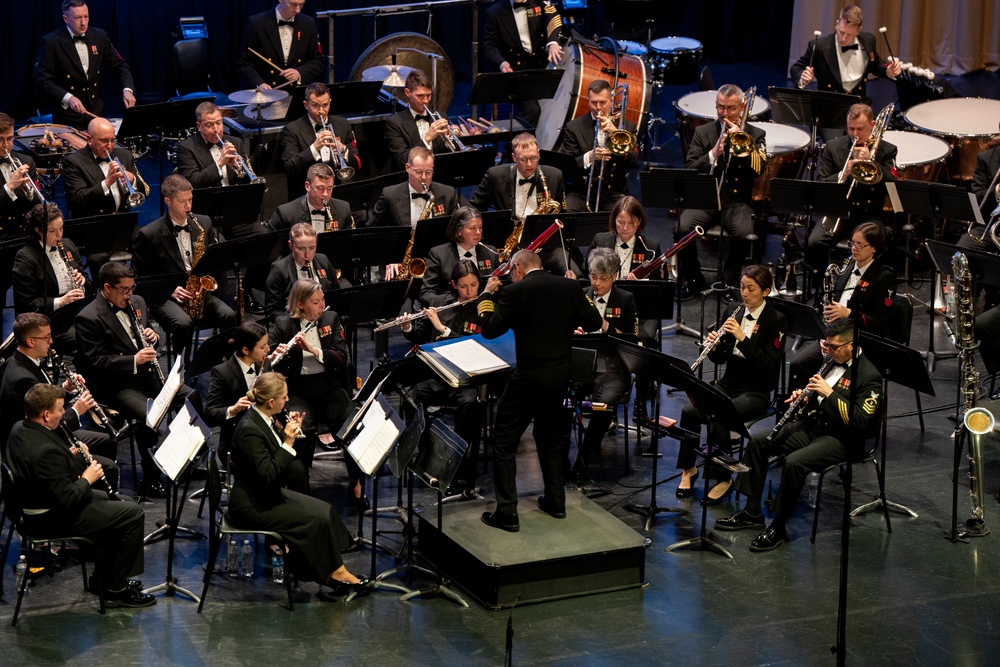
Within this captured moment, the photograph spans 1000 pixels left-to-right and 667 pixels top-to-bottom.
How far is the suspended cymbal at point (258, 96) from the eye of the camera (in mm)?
12320

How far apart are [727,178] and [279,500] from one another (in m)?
5.48

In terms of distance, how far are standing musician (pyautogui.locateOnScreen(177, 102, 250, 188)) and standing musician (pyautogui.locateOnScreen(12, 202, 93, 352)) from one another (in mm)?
1524

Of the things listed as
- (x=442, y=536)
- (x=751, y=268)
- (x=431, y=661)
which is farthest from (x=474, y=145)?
(x=431, y=661)

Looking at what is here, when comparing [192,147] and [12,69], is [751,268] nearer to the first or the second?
[192,147]

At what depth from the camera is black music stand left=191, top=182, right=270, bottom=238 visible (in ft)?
34.5

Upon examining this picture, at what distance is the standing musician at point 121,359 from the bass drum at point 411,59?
5.04 meters

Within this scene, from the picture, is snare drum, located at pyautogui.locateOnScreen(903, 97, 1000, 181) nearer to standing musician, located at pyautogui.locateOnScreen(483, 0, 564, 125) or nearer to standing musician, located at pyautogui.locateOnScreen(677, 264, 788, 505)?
standing musician, located at pyautogui.locateOnScreen(483, 0, 564, 125)

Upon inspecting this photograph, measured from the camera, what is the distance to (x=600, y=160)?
1176cm

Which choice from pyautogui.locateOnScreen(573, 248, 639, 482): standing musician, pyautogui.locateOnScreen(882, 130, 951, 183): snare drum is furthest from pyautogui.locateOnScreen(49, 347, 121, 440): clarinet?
pyautogui.locateOnScreen(882, 130, 951, 183): snare drum

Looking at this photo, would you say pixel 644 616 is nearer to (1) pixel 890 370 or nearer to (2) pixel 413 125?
(1) pixel 890 370

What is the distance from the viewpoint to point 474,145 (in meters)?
13.8

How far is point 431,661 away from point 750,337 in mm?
3093

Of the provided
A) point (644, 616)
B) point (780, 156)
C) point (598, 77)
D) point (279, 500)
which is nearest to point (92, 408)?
point (279, 500)

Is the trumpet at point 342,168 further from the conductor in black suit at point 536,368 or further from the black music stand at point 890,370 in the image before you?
the black music stand at point 890,370
